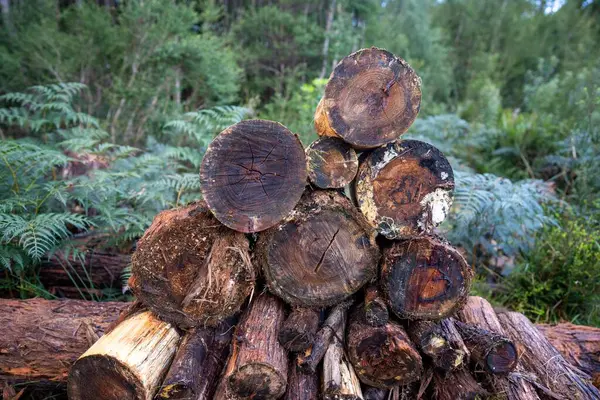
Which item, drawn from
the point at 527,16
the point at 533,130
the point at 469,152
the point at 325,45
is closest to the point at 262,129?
the point at 469,152

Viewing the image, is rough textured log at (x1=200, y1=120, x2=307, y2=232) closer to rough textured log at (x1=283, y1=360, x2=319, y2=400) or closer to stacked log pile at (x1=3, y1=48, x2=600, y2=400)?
stacked log pile at (x1=3, y1=48, x2=600, y2=400)

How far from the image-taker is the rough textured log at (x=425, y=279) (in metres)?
1.76

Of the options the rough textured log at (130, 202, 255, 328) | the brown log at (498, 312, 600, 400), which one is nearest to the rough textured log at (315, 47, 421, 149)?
the rough textured log at (130, 202, 255, 328)

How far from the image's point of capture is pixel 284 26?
27.5 feet

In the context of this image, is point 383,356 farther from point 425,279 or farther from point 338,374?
point 425,279

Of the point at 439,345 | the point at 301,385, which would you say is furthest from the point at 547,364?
the point at 301,385

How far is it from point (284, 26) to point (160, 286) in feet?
25.6

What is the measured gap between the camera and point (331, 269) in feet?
5.90

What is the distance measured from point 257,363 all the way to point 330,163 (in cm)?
93

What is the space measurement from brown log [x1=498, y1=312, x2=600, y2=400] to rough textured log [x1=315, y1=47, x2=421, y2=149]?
1.42 metres

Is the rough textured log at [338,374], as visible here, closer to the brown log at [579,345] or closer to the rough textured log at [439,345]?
the rough textured log at [439,345]

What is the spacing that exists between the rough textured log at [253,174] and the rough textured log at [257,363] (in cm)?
46

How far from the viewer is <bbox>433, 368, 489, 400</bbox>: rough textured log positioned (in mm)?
1740

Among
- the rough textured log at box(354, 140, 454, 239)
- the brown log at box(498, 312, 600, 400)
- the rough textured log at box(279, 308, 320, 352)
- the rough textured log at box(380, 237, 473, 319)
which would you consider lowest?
the brown log at box(498, 312, 600, 400)
